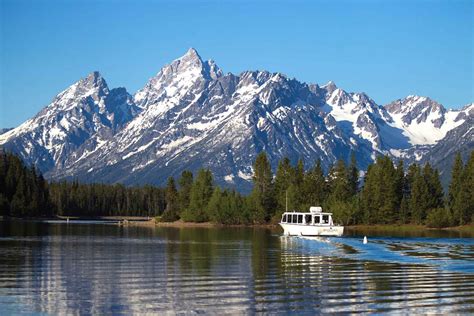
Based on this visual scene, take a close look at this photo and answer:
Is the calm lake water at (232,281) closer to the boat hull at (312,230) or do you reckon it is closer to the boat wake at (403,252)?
the boat wake at (403,252)

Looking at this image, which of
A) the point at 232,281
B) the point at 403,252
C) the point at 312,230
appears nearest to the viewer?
the point at 232,281

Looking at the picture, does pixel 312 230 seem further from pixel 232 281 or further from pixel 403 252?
pixel 232 281

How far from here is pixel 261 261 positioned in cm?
8156

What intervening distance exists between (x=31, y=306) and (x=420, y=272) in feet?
115

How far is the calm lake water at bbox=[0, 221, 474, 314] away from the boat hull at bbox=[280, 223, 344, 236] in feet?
149

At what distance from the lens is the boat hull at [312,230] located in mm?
143625

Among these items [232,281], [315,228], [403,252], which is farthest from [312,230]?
[232,281]

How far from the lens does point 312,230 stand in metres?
147

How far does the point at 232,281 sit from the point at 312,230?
8636 cm

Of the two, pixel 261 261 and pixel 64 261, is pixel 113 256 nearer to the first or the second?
pixel 64 261

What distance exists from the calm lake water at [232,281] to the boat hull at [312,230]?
149 feet

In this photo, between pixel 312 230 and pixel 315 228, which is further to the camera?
pixel 312 230

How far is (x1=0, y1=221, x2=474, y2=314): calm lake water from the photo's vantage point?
49.5 meters

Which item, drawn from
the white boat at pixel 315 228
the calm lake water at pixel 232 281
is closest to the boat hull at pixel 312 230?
the white boat at pixel 315 228
